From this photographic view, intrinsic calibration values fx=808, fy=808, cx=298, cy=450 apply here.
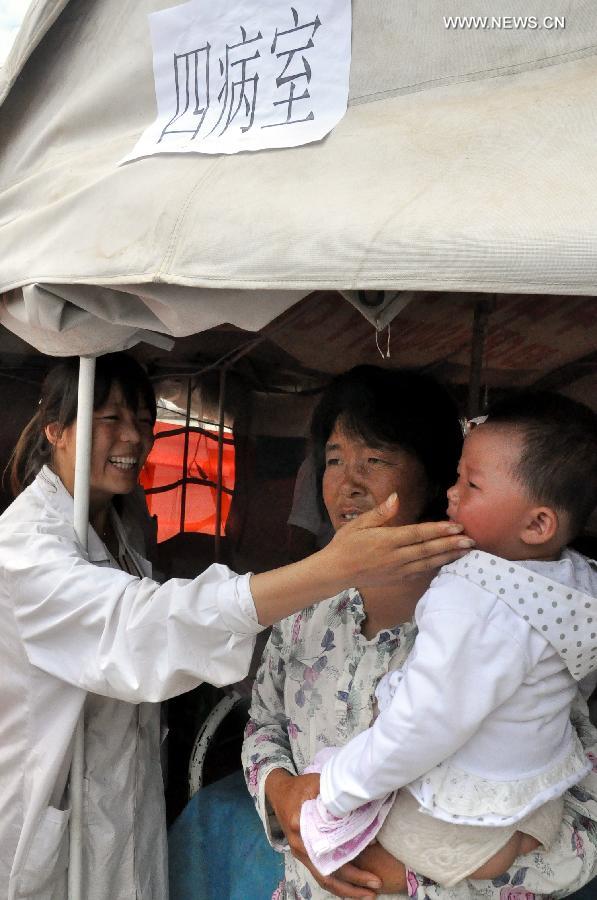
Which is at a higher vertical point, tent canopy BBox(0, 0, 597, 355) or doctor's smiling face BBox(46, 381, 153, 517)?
tent canopy BBox(0, 0, 597, 355)

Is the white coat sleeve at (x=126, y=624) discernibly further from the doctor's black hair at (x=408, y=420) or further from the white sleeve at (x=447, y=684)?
the doctor's black hair at (x=408, y=420)

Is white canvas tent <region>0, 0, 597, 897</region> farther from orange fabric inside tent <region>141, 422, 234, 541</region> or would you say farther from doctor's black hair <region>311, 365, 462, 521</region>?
orange fabric inside tent <region>141, 422, 234, 541</region>

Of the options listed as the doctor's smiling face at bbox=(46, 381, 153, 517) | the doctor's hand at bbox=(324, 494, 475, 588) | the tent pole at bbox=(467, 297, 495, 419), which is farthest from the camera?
the tent pole at bbox=(467, 297, 495, 419)

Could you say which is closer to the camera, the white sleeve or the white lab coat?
the white sleeve

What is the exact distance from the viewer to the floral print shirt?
151 cm

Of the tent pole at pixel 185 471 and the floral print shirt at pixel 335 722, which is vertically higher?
the tent pole at pixel 185 471

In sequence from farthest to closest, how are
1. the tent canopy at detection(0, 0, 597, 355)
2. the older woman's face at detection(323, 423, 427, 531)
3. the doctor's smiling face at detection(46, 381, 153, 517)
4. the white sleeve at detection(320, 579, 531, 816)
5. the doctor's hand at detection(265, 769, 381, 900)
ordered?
the doctor's smiling face at detection(46, 381, 153, 517) → the older woman's face at detection(323, 423, 427, 531) → the doctor's hand at detection(265, 769, 381, 900) → the white sleeve at detection(320, 579, 531, 816) → the tent canopy at detection(0, 0, 597, 355)

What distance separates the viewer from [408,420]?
189cm

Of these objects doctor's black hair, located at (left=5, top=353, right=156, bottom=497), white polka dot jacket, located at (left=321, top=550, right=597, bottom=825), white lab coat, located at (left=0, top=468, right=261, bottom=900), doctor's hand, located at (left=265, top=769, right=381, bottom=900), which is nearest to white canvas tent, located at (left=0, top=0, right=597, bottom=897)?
white lab coat, located at (left=0, top=468, right=261, bottom=900)

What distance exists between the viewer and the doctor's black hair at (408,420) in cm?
187

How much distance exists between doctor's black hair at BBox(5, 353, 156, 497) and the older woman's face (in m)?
0.67

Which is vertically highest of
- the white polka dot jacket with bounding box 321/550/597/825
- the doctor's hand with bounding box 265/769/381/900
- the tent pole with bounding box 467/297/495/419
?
the tent pole with bounding box 467/297/495/419

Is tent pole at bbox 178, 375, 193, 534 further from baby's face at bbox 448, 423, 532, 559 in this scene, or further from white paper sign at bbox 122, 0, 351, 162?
baby's face at bbox 448, 423, 532, 559

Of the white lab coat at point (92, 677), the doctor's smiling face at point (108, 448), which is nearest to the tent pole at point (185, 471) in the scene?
the doctor's smiling face at point (108, 448)
